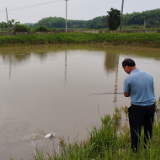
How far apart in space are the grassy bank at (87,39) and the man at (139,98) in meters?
19.2

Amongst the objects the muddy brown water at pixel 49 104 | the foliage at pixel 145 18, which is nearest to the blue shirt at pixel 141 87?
the muddy brown water at pixel 49 104

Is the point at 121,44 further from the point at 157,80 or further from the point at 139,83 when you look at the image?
the point at 139,83

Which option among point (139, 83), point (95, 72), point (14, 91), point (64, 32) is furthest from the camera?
point (64, 32)

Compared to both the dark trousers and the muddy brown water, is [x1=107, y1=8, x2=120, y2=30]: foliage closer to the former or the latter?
the muddy brown water

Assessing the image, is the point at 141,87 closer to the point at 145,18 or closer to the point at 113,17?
the point at 113,17

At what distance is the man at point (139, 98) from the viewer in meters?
2.56

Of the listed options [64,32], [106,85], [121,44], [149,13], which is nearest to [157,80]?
[106,85]

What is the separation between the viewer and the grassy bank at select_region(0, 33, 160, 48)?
20870 mm

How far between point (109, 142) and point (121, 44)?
2106 centimetres

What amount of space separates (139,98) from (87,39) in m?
22.7

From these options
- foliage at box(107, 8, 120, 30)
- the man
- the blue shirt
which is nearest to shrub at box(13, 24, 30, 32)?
foliage at box(107, 8, 120, 30)

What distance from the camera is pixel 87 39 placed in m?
24.6

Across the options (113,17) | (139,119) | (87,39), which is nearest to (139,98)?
(139,119)

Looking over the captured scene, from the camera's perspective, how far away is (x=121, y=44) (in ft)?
74.8
